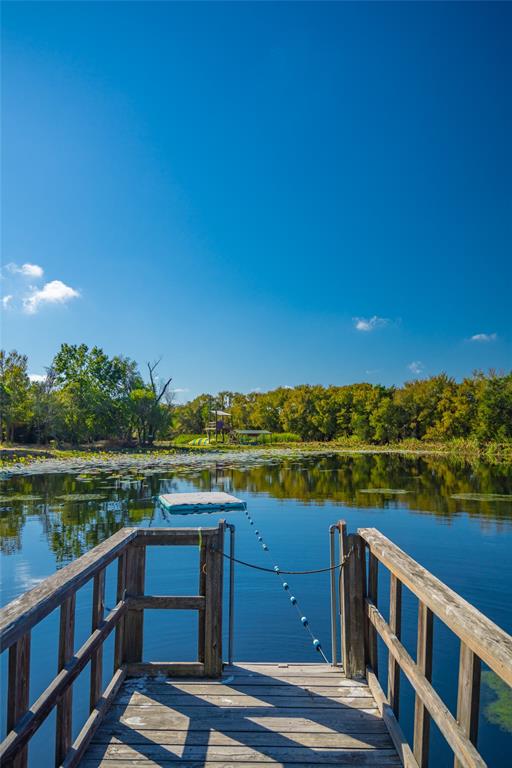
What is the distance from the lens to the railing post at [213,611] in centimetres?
323

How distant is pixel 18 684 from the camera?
168 cm

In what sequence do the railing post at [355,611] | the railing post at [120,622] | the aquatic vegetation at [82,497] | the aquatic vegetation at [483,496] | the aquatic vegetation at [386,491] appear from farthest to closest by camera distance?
1. the aquatic vegetation at [386,491]
2. the aquatic vegetation at [483,496]
3. the aquatic vegetation at [82,497]
4. the railing post at [355,611]
5. the railing post at [120,622]

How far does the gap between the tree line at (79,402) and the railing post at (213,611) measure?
106 feet

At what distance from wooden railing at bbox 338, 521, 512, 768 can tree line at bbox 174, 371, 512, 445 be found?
3683 cm

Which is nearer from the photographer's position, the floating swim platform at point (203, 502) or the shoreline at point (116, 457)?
the floating swim platform at point (203, 502)

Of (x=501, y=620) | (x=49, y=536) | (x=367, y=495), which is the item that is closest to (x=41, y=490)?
(x=49, y=536)

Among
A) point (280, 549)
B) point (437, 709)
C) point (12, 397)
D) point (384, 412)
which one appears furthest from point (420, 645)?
point (384, 412)

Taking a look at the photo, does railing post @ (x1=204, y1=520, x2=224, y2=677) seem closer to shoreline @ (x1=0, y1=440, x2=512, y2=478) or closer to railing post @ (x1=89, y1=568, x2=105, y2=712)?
railing post @ (x1=89, y1=568, x2=105, y2=712)

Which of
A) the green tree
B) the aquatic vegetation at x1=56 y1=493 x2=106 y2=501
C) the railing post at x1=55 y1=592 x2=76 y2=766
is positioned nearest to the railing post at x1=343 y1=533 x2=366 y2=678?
the railing post at x1=55 y1=592 x2=76 y2=766

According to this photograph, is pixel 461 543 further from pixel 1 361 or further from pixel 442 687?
pixel 1 361

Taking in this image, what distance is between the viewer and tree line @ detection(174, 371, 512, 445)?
123ft

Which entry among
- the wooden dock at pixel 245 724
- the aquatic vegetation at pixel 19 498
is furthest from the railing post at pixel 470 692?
the aquatic vegetation at pixel 19 498

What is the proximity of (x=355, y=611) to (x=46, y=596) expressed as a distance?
6.92 ft

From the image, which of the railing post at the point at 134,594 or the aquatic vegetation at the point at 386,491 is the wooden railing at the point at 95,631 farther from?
the aquatic vegetation at the point at 386,491
